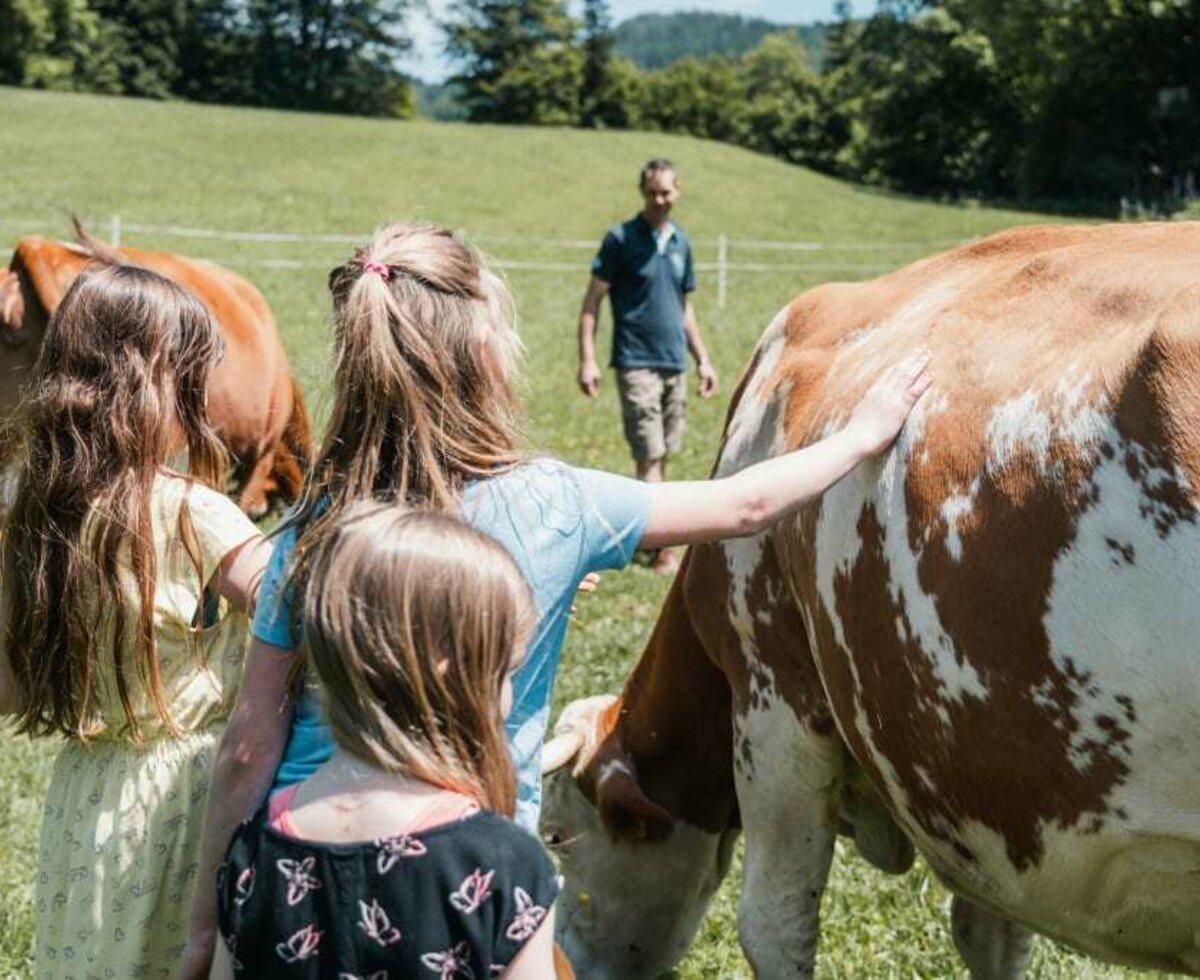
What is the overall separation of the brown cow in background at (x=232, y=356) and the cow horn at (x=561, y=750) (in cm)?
476

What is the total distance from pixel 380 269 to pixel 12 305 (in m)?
6.82

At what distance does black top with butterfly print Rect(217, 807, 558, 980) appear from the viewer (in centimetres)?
189

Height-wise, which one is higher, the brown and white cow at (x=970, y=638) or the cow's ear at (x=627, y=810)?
the brown and white cow at (x=970, y=638)

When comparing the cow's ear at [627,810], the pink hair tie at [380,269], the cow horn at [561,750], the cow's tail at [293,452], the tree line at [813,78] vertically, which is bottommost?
the cow's tail at [293,452]

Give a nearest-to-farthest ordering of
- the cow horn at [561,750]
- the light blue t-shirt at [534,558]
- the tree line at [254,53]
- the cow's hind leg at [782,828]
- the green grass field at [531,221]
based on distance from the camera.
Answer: the light blue t-shirt at [534,558], the cow's hind leg at [782,828], the cow horn at [561,750], the green grass field at [531,221], the tree line at [254,53]

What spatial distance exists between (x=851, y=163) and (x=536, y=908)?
2638 inches

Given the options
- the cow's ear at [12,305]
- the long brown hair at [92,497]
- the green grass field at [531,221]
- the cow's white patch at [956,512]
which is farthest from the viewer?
the cow's ear at [12,305]

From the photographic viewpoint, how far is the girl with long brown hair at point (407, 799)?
1898 millimetres

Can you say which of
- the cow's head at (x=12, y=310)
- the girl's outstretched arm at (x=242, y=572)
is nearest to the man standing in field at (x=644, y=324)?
the cow's head at (x=12, y=310)

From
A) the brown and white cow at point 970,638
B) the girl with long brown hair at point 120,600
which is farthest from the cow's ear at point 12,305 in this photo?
the girl with long brown hair at point 120,600

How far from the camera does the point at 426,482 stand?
2.31m

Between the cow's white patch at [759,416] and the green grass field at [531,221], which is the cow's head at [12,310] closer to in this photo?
the green grass field at [531,221]

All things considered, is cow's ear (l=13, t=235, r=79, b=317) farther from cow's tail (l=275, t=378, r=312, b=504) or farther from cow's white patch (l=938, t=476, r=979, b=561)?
cow's white patch (l=938, t=476, r=979, b=561)

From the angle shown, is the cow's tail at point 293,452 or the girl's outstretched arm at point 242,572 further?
the cow's tail at point 293,452
